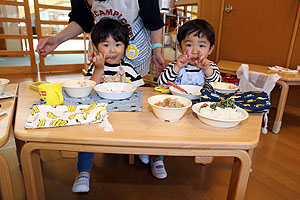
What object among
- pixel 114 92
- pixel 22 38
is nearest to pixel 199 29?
pixel 114 92

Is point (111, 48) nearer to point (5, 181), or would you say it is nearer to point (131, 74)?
point (131, 74)

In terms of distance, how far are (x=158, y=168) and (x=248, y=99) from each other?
2.40 ft

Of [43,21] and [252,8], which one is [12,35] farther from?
[252,8]

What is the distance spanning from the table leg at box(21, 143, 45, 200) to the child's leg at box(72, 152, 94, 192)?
0.49 metres

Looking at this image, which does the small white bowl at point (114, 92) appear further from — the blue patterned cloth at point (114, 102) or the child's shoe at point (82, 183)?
the child's shoe at point (82, 183)

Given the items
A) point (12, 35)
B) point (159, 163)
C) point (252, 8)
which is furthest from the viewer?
point (12, 35)

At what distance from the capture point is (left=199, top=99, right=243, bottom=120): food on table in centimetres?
70

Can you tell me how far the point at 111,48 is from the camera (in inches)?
49.9

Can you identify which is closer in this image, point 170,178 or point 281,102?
point 170,178

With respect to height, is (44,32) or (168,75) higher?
(44,32)

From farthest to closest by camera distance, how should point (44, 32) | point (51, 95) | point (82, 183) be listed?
point (44, 32), point (82, 183), point (51, 95)

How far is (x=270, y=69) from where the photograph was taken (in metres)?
2.29

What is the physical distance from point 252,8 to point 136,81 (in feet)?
7.47

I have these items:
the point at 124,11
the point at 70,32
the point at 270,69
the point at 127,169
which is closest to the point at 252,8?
the point at 270,69
